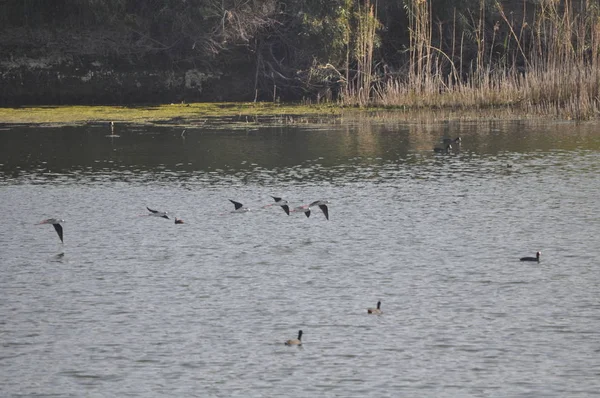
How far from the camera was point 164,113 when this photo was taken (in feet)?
102

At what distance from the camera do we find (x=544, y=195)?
16.5 m

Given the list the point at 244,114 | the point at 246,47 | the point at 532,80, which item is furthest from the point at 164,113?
the point at 532,80

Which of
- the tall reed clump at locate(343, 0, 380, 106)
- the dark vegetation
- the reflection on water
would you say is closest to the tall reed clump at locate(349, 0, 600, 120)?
the tall reed clump at locate(343, 0, 380, 106)

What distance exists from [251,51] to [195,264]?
2410cm

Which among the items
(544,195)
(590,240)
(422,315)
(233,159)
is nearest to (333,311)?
(422,315)

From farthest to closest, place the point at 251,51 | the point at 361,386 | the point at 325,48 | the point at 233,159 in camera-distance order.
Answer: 1. the point at 251,51
2. the point at 325,48
3. the point at 233,159
4. the point at 361,386

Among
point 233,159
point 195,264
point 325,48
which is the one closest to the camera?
point 195,264

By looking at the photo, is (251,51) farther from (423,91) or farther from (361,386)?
(361,386)

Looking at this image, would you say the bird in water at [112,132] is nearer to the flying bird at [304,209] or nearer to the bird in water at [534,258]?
the flying bird at [304,209]

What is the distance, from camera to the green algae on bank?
29.2 meters

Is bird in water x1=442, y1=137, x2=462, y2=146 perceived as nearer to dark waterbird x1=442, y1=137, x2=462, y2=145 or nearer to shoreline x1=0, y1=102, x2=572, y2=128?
dark waterbird x1=442, y1=137, x2=462, y2=145

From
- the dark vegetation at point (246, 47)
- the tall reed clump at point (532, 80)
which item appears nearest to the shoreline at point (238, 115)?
the tall reed clump at point (532, 80)

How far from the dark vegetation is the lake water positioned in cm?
1165

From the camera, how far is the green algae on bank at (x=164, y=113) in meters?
29.2
